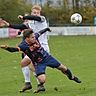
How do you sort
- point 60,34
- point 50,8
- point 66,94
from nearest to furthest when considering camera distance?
1. point 66,94
2. point 60,34
3. point 50,8

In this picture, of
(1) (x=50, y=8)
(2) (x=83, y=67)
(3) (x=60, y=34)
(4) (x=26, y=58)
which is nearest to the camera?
(4) (x=26, y=58)

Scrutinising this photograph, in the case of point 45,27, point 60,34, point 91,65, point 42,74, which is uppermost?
point 45,27

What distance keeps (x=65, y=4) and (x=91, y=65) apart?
5290cm

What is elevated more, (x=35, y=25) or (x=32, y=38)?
(x=35, y=25)

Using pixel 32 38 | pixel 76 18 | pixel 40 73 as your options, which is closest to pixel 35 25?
pixel 32 38

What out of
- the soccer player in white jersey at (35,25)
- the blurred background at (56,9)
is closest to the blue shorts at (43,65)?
the soccer player in white jersey at (35,25)

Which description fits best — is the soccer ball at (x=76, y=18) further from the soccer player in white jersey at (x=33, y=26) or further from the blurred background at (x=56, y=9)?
the blurred background at (x=56, y=9)

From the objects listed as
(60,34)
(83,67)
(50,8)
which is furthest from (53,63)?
(50,8)

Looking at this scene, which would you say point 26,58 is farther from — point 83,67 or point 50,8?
point 50,8

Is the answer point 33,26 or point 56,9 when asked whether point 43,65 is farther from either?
point 56,9

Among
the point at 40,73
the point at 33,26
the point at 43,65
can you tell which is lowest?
the point at 40,73

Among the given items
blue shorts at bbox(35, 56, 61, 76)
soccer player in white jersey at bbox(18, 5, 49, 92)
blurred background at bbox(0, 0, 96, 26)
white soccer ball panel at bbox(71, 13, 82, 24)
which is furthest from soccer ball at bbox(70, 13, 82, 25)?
blurred background at bbox(0, 0, 96, 26)

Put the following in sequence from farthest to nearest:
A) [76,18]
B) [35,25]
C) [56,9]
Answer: [56,9], [76,18], [35,25]

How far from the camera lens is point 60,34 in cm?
5341
